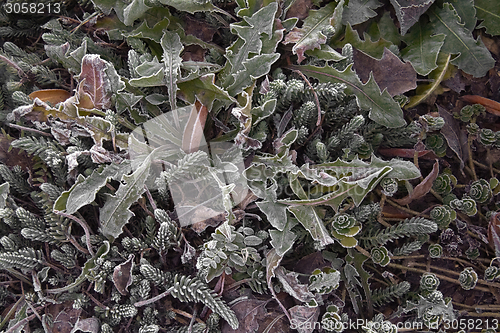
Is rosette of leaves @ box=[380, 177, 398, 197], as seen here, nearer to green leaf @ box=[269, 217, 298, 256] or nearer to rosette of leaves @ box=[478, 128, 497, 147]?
green leaf @ box=[269, 217, 298, 256]

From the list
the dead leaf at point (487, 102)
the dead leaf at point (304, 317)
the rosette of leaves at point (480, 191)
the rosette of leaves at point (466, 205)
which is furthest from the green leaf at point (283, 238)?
the dead leaf at point (487, 102)

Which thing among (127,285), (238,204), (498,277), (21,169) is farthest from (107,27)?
(498,277)

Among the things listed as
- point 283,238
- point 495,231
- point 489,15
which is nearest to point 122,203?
point 283,238

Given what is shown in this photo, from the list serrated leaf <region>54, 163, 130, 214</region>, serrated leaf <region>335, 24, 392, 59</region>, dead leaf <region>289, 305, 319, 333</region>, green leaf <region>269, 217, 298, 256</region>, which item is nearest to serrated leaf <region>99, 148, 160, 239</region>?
serrated leaf <region>54, 163, 130, 214</region>

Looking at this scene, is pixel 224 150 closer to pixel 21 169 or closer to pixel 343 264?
pixel 343 264

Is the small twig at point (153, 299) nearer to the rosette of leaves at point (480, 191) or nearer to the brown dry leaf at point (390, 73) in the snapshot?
the brown dry leaf at point (390, 73)

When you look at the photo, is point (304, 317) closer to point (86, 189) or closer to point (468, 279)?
point (468, 279)
